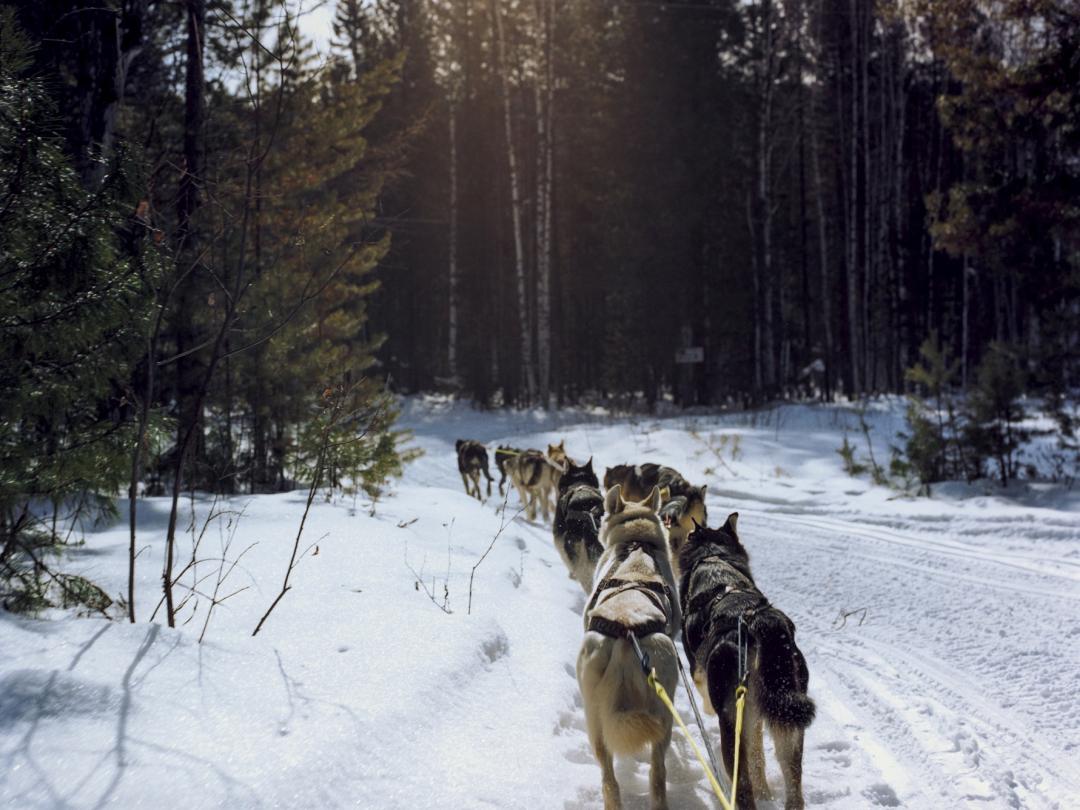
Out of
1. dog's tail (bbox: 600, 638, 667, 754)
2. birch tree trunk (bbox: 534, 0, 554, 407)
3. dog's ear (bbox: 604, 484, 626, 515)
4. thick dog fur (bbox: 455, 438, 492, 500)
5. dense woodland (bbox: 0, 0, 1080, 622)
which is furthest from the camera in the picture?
birch tree trunk (bbox: 534, 0, 554, 407)

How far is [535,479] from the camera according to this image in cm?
1011

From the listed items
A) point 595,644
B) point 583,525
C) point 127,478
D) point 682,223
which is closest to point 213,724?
point 595,644

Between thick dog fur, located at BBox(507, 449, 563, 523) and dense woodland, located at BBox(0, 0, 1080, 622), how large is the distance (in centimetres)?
231

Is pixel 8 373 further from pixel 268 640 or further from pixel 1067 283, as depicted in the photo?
pixel 1067 283

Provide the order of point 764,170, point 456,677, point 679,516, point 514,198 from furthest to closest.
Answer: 1. point 514,198
2. point 764,170
3. point 679,516
4. point 456,677

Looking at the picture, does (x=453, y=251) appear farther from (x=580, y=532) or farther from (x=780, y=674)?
(x=780, y=674)

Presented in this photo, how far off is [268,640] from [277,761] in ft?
3.71

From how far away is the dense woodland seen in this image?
12.1 ft

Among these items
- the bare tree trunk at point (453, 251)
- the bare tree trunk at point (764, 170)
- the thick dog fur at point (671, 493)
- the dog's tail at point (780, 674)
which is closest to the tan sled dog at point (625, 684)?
the dog's tail at point (780, 674)

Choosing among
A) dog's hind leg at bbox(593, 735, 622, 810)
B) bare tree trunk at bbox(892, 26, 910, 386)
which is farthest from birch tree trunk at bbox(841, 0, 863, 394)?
dog's hind leg at bbox(593, 735, 622, 810)

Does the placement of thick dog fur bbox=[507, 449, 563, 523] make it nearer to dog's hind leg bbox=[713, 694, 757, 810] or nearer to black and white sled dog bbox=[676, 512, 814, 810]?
black and white sled dog bbox=[676, 512, 814, 810]

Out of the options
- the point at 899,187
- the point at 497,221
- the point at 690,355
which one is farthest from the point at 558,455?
the point at 899,187

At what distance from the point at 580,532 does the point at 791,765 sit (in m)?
3.31

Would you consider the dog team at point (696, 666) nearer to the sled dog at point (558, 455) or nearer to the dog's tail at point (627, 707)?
the dog's tail at point (627, 707)
